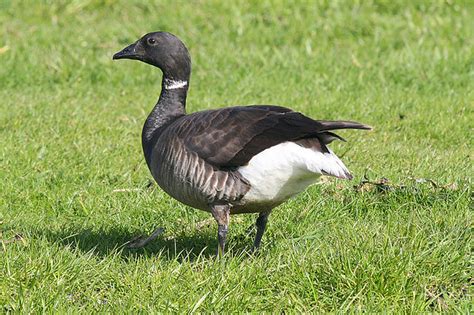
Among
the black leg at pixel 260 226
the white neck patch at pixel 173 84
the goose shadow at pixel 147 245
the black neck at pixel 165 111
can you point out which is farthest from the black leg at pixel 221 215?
Result: the white neck patch at pixel 173 84

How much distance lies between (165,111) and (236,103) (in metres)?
3.40

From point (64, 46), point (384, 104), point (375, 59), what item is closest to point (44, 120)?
point (64, 46)

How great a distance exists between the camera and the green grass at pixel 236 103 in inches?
195

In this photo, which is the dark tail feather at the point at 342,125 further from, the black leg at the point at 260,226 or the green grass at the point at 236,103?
the black leg at the point at 260,226

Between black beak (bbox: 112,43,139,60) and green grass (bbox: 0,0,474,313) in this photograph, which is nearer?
green grass (bbox: 0,0,474,313)

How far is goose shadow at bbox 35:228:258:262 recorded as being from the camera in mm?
5941

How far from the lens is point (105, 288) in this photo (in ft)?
16.7

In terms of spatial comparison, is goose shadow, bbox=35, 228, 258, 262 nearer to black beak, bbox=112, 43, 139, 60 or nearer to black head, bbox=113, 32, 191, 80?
black head, bbox=113, 32, 191, 80

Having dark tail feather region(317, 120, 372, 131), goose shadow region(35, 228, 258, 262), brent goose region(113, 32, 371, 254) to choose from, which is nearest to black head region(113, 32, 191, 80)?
brent goose region(113, 32, 371, 254)

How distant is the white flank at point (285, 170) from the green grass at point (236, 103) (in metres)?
0.36

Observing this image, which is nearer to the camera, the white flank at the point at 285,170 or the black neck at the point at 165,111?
the white flank at the point at 285,170

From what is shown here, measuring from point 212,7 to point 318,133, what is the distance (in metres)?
7.69

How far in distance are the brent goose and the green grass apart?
344mm

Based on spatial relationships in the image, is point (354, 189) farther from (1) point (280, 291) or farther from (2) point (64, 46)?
(2) point (64, 46)
